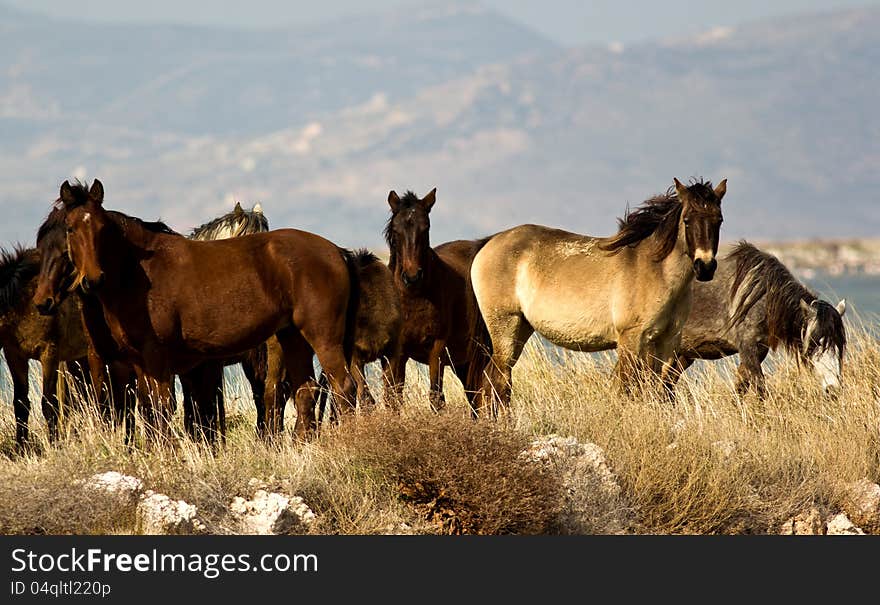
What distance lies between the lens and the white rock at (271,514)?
8.11 meters

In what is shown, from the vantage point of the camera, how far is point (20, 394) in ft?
34.4

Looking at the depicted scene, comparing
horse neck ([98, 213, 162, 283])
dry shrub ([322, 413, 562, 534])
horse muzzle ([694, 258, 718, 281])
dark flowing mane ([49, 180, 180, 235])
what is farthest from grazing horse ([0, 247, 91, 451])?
horse muzzle ([694, 258, 718, 281])

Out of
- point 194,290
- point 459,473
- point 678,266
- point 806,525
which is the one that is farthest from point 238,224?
point 806,525

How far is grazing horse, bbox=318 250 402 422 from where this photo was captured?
1030cm

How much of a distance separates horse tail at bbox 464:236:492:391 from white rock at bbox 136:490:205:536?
4095 mm

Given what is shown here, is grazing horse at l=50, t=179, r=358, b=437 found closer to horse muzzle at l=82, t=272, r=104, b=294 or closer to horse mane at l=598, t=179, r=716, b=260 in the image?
horse muzzle at l=82, t=272, r=104, b=294

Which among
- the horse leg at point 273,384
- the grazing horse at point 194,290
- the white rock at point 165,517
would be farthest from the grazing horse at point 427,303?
the white rock at point 165,517

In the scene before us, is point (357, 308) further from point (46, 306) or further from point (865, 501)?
point (865, 501)

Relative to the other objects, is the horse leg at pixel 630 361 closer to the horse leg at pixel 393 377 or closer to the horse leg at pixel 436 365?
the horse leg at pixel 436 365

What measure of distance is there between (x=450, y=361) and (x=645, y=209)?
2087mm

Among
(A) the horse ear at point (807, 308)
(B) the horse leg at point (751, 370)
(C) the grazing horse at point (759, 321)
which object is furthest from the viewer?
(B) the horse leg at point (751, 370)

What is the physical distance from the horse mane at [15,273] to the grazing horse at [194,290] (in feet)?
5.82

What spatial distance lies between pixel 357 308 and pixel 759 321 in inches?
179

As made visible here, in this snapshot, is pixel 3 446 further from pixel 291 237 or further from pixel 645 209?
pixel 645 209
